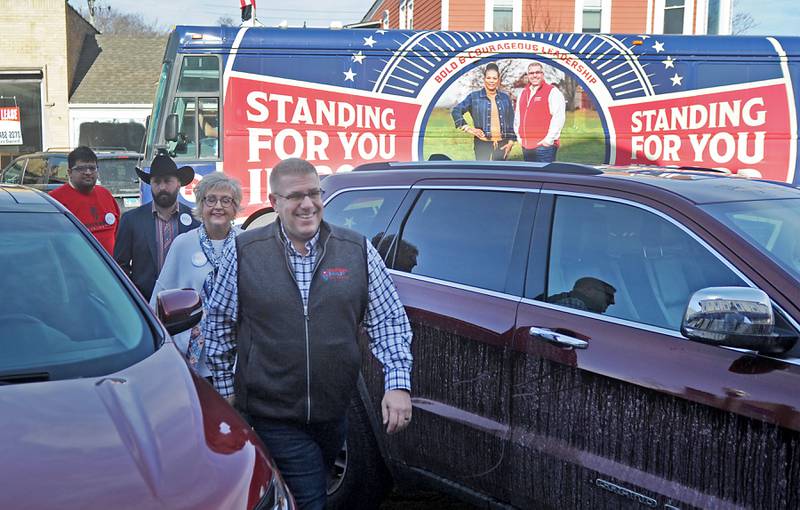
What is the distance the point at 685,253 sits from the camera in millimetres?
2928

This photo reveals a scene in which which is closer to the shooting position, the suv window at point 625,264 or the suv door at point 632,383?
the suv door at point 632,383

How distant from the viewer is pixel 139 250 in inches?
191

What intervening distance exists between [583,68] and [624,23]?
10.1 metres

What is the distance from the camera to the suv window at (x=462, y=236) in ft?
11.3

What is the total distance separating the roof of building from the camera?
29016 mm

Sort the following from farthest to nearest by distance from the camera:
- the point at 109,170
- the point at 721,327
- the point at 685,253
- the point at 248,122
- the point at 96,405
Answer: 1. the point at 109,170
2. the point at 248,122
3. the point at 685,253
4. the point at 721,327
5. the point at 96,405

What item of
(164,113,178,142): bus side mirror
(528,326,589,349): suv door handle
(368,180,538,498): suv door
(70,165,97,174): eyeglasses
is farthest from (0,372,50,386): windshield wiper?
(164,113,178,142): bus side mirror

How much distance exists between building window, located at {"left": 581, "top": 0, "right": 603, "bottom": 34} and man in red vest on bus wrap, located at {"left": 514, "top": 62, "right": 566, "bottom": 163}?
35.0ft

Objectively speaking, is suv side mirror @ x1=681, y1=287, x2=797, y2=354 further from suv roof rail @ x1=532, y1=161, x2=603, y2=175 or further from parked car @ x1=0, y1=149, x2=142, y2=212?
parked car @ x1=0, y1=149, x2=142, y2=212

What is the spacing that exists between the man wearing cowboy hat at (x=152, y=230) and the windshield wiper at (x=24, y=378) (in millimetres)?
2309

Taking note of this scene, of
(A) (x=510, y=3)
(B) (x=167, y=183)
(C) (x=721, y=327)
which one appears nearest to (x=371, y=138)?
(B) (x=167, y=183)

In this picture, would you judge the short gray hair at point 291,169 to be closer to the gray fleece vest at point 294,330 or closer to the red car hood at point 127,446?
the gray fleece vest at point 294,330

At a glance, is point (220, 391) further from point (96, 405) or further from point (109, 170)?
point (109, 170)

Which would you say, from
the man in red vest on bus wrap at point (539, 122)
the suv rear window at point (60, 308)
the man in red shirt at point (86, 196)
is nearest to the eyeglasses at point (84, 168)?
the man in red shirt at point (86, 196)
